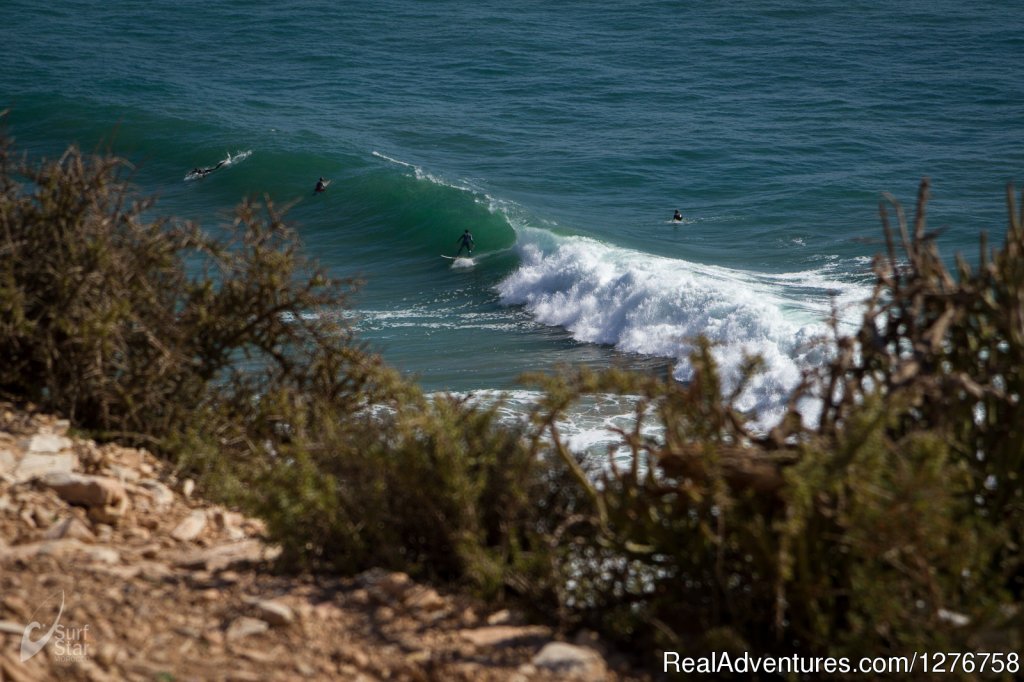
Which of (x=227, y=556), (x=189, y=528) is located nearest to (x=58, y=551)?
(x=227, y=556)

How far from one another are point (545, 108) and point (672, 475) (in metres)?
28.2

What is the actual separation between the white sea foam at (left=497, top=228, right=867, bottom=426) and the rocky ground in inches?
372

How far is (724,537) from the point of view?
3688mm

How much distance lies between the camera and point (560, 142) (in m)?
28.1

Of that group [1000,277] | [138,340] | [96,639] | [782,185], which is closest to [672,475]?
[1000,277]

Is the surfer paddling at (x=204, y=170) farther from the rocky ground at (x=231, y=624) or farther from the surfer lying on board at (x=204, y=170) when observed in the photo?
the rocky ground at (x=231, y=624)

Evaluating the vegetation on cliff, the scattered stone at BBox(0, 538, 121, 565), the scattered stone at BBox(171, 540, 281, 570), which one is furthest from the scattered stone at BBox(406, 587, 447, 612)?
the scattered stone at BBox(0, 538, 121, 565)

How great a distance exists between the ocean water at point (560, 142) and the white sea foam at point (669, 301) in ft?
0.17

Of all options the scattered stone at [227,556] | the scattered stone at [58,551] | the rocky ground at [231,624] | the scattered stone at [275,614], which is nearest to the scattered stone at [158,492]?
the rocky ground at [231,624]

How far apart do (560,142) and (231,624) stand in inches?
987

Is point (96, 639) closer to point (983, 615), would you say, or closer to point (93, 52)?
point (983, 615)

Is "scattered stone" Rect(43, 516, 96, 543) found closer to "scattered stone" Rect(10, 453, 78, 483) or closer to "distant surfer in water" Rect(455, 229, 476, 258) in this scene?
"scattered stone" Rect(10, 453, 78, 483)

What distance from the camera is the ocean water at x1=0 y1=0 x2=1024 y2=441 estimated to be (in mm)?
16875

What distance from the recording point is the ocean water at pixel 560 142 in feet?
55.4
